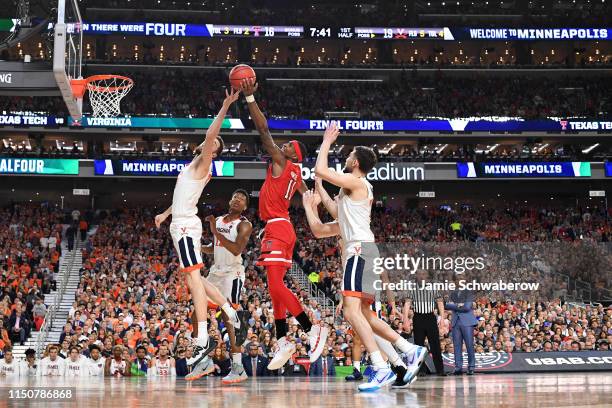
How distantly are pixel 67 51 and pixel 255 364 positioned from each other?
7.10 meters

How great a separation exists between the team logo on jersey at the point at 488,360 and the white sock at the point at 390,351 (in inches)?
270

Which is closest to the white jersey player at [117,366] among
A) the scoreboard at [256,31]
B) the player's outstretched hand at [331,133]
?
the player's outstretched hand at [331,133]

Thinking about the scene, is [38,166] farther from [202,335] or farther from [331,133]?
[331,133]

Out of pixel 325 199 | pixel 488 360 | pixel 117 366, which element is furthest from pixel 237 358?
pixel 488 360

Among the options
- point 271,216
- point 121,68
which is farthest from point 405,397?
point 121,68

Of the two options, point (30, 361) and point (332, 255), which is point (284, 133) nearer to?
point (332, 255)

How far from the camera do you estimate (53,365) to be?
14688mm

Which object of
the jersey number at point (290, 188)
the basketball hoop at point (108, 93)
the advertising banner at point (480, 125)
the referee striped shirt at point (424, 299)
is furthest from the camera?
the advertising banner at point (480, 125)

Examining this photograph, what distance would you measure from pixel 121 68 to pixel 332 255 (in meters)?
20.4

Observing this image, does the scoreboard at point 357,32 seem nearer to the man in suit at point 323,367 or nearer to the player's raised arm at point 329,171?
the man in suit at point 323,367

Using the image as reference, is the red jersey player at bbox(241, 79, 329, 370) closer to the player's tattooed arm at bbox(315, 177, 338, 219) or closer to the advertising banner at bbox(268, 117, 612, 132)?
the player's tattooed arm at bbox(315, 177, 338, 219)

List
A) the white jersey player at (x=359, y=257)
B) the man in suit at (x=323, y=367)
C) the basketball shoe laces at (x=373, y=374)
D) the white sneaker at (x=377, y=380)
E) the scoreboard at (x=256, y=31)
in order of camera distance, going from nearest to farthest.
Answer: the white sneaker at (x=377, y=380) < the basketball shoe laces at (x=373, y=374) < the white jersey player at (x=359, y=257) < the man in suit at (x=323, y=367) < the scoreboard at (x=256, y=31)

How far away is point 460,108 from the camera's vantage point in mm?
41750

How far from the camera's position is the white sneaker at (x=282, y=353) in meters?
8.53
